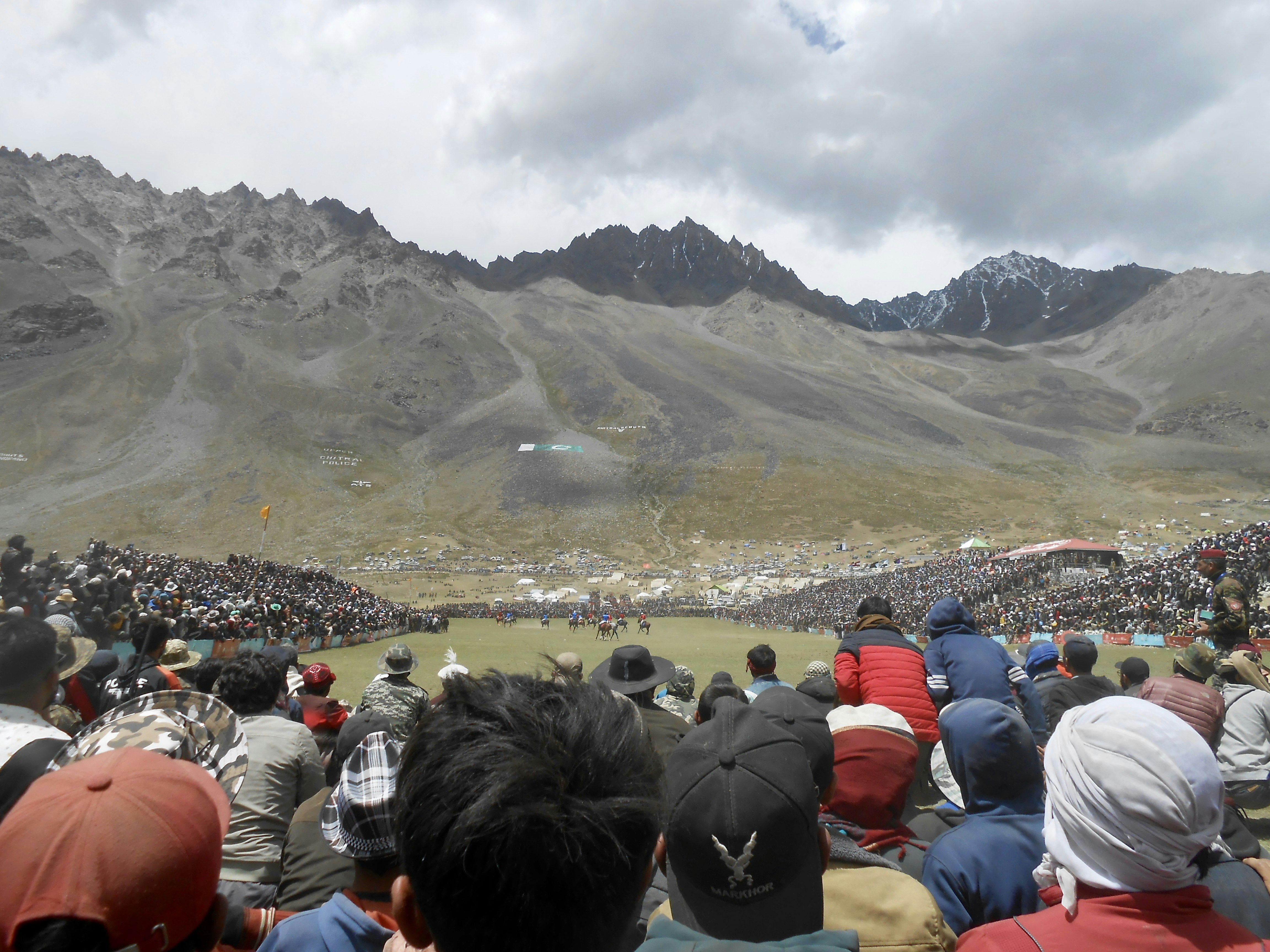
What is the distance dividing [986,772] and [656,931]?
5.29 feet

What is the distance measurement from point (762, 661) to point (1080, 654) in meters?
2.70

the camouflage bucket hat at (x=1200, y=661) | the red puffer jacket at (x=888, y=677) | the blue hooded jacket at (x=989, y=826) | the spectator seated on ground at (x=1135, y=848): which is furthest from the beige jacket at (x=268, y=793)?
the camouflage bucket hat at (x=1200, y=661)

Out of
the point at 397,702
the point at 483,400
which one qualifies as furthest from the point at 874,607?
the point at 483,400

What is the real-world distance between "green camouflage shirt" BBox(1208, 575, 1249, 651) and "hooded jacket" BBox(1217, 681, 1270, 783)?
2180 mm

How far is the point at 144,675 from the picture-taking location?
208 inches

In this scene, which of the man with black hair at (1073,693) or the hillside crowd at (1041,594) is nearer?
the man with black hair at (1073,693)

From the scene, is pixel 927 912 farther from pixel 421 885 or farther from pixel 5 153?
pixel 5 153

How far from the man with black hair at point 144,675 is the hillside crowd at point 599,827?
1.62m

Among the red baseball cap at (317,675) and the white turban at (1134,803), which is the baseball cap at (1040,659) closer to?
the white turban at (1134,803)

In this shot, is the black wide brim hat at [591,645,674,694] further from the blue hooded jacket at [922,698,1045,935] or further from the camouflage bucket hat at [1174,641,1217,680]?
the camouflage bucket hat at [1174,641,1217,680]

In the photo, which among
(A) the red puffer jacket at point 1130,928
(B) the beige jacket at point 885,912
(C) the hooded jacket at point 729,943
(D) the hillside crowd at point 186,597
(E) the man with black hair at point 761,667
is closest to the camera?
(C) the hooded jacket at point 729,943

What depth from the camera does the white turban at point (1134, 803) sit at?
182cm

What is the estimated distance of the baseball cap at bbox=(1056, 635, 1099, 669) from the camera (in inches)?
229

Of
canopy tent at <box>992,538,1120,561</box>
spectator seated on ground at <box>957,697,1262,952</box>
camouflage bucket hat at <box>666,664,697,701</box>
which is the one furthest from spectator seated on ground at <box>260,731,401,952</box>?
Result: canopy tent at <box>992,538,1120,561</box>
